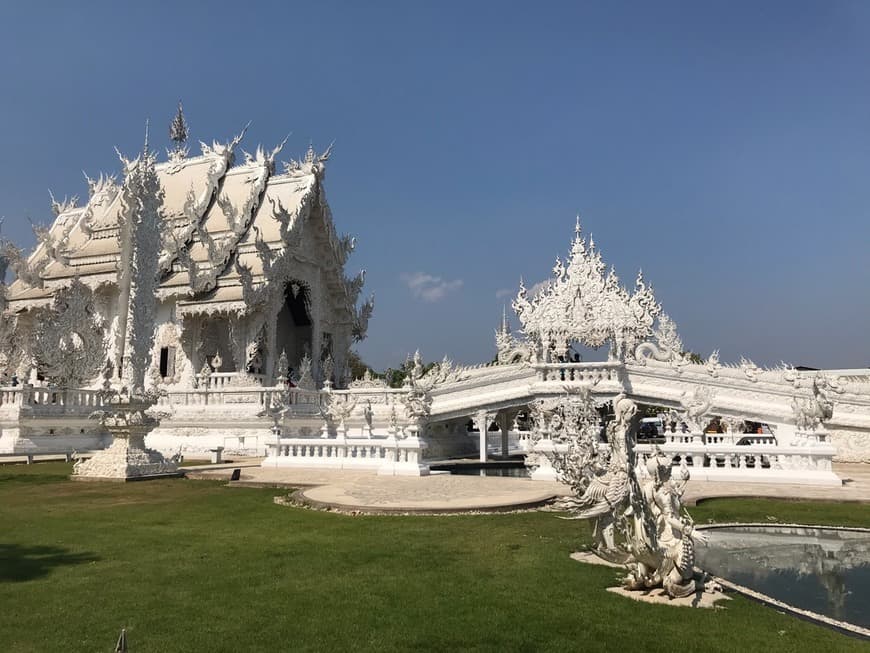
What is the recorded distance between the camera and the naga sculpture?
179 inches

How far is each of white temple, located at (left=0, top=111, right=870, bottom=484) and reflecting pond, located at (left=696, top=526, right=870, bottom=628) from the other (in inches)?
124

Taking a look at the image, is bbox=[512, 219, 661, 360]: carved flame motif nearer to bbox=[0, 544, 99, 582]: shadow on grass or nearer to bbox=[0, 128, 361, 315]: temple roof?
bbox=[0, 128, 361, 315]: temple roof

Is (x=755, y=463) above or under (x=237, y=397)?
under

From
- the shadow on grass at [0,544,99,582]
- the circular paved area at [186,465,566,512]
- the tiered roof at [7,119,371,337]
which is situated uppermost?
the tiered roof at [7,119,371,337]

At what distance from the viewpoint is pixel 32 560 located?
18.8 feet

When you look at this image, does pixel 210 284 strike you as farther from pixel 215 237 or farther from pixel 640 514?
pixel 640 514

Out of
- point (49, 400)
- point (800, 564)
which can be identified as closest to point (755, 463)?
point (800, 564)

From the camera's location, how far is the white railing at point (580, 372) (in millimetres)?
16406

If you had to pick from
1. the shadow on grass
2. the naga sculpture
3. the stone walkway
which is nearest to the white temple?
the stone walkway

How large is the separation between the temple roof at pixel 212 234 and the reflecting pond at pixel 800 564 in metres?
18.3

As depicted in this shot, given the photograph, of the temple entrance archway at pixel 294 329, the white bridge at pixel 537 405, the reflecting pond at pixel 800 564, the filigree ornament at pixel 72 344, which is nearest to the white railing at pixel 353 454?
the white bridge at pixel 537 405

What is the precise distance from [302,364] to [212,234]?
260 inches

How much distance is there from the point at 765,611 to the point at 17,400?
760 inches

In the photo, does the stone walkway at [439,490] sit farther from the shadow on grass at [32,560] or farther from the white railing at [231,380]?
the white railing at [231,380]
